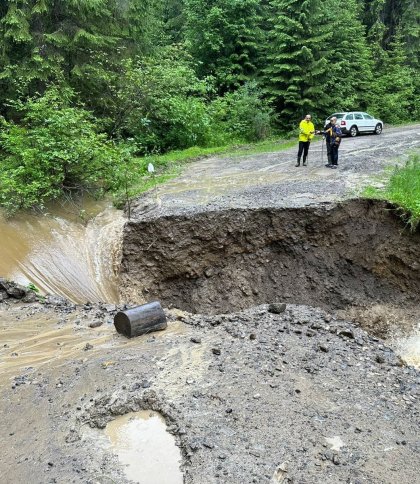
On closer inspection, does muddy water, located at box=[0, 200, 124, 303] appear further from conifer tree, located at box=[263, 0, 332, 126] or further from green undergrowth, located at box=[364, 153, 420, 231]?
conifer tree, located at box=[263, 0, 332, 126]

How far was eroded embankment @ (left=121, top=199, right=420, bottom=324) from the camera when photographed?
1125 cm

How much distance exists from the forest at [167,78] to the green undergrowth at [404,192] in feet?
23.0

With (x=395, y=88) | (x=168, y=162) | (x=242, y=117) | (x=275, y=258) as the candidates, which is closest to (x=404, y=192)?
(x=275, y=258)

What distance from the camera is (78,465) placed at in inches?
176

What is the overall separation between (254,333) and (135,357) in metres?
1.74

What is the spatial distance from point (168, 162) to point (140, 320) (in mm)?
11808

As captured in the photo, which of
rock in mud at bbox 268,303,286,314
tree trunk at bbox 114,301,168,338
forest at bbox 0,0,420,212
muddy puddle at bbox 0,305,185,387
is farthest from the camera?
forest at bbox 0,0,420,212

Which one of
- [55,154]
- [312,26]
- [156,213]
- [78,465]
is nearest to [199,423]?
[78,465]

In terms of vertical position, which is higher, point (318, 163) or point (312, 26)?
point (312, 26)

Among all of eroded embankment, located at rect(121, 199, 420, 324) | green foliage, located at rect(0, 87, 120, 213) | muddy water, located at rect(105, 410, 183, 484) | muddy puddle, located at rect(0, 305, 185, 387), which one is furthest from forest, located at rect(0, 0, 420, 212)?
muddy water, located at rect(105, 410, 183, 484)

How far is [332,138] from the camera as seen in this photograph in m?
14.5

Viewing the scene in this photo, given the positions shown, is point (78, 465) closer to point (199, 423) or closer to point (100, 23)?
point (199, 423)

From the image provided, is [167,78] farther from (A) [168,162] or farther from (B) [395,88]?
(B) [395,88]

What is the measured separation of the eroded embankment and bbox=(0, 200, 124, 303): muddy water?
65 centimetres
